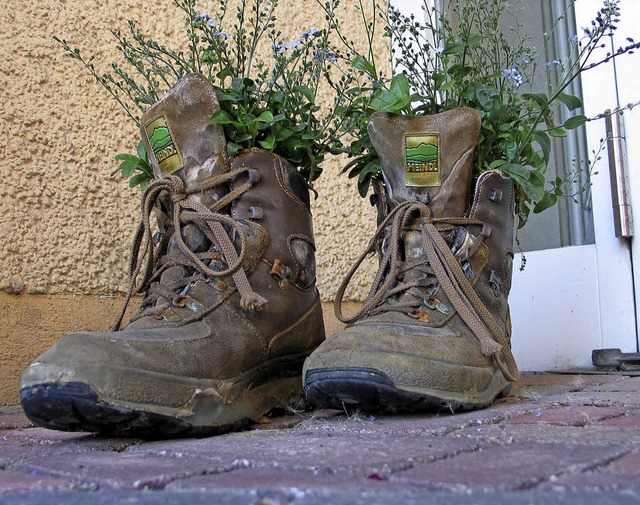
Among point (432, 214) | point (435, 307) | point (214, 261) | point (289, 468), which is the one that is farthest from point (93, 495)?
point (432, 214)

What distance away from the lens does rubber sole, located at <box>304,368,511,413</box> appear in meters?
1.13

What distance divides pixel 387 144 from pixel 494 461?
0.78 meters

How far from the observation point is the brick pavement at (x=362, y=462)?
62 cm

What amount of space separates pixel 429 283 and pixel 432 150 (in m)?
0.26

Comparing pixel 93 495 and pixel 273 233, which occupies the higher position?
pixel 273 233

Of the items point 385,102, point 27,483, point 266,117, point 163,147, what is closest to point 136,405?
point 27,483

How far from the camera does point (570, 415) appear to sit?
44.1 inches

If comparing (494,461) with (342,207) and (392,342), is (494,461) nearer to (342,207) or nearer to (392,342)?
(392,342)

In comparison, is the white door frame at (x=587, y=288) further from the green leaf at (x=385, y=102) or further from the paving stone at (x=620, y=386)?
the green leaf at (x=385, y=102)

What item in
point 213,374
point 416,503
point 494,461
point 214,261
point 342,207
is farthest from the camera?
point 342,207

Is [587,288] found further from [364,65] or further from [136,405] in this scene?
[136,405]

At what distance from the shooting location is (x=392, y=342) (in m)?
1.17

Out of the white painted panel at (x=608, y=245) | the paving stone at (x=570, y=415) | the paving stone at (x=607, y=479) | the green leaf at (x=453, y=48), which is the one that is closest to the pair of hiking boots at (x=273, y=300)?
the paving stone at (x=570, y=415)

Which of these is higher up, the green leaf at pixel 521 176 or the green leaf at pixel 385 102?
the green leaf at pixel 385 102
